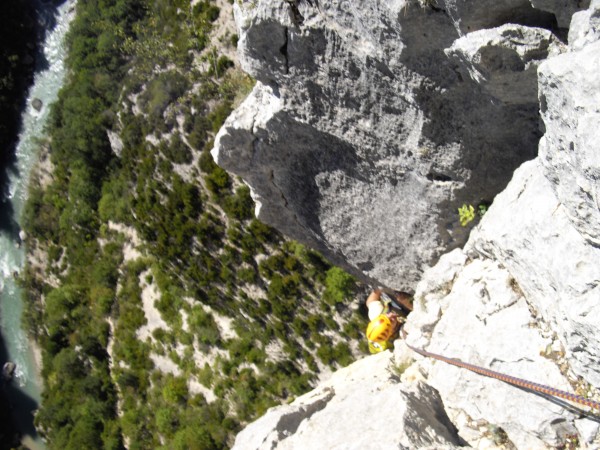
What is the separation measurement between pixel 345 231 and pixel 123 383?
12.4 metres

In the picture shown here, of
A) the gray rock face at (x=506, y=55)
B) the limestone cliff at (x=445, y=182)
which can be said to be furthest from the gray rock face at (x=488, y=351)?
the gray rock face at (x=506, y=55)

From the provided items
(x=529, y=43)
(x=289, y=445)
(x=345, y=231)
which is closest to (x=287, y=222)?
(x=345, y=231)

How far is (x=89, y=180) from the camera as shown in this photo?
19172mm

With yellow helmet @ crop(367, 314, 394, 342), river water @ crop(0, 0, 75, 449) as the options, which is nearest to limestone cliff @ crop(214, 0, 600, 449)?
yellow helmet @ crop(367, 314, 394, 342)

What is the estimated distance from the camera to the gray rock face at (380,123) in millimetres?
6387

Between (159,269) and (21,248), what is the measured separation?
7415mm

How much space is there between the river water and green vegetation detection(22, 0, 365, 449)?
0.90 metres

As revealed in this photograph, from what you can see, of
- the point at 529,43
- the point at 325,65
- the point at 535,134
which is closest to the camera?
the point at 529,43

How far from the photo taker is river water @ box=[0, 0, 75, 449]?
20.3 meters

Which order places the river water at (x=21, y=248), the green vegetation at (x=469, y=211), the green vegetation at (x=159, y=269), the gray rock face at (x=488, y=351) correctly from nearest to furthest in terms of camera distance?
1. the gray rock face at (x=488, y=351)
2. the green vegetation at (x=469, y=211)
3. the green vegetation at (x=159, y=269)
4. the river water at (x=21, y=248)

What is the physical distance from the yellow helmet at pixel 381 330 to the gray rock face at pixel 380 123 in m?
0.96

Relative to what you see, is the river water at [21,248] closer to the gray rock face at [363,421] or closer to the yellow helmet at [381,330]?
the yellow helmet at [381,330]

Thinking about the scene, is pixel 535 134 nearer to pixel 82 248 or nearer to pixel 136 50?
pixel 136 50

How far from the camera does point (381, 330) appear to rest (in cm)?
1120
